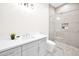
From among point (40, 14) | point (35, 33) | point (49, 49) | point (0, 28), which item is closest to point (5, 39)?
point (0, 28)

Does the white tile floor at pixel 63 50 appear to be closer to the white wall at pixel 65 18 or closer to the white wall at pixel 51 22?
the white wall at pixel 65 18

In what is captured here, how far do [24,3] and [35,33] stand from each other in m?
0.60

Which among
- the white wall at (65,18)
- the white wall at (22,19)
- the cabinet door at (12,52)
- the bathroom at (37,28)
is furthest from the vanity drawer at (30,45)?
the white wall at (65,18)

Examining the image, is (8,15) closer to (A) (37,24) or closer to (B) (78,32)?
(A) (37,24)

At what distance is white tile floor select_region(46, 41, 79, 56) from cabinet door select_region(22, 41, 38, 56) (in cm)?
27

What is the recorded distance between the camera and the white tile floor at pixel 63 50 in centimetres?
170

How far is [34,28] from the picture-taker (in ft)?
5.39

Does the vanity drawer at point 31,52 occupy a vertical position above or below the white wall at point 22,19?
below

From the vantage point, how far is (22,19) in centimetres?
156

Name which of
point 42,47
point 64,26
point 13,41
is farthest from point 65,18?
point 13,41

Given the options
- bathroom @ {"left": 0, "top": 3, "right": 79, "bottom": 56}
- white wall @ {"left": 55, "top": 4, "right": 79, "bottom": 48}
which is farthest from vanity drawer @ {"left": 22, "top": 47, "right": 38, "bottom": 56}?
white wall @ {"left": 55, "top": 4, "right": 79, "bottom": 48}

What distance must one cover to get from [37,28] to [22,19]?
336 mm

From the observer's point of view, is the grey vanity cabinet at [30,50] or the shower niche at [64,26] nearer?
the grey vanity cabinet at [30,50]

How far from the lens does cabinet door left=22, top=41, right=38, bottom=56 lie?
1.43 m
